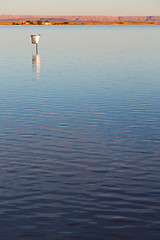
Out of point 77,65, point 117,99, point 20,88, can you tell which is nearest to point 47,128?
point 117,99

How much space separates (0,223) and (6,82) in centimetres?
3258

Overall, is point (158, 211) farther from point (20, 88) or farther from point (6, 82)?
point (6, 82)

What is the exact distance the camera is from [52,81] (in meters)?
44.1

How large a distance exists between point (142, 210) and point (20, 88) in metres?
27.9

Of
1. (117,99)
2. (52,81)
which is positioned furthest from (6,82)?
(117,99)

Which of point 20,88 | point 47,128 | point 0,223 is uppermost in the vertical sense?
point 20,88

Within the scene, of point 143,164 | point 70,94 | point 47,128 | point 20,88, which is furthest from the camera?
point 20,88

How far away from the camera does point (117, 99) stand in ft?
107

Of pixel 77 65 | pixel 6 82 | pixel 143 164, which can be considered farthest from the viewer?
pixel 77 65

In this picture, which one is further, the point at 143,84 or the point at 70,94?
the point at 143,84

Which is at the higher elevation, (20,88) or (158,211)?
(20,88)

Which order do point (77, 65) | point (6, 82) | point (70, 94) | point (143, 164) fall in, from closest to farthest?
point (143, 164) < point (70, 94) < point (6, 82) < point (77, 65)

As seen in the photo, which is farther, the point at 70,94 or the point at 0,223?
the point at 70,94

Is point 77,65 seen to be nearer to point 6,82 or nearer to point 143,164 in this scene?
point 6,82
